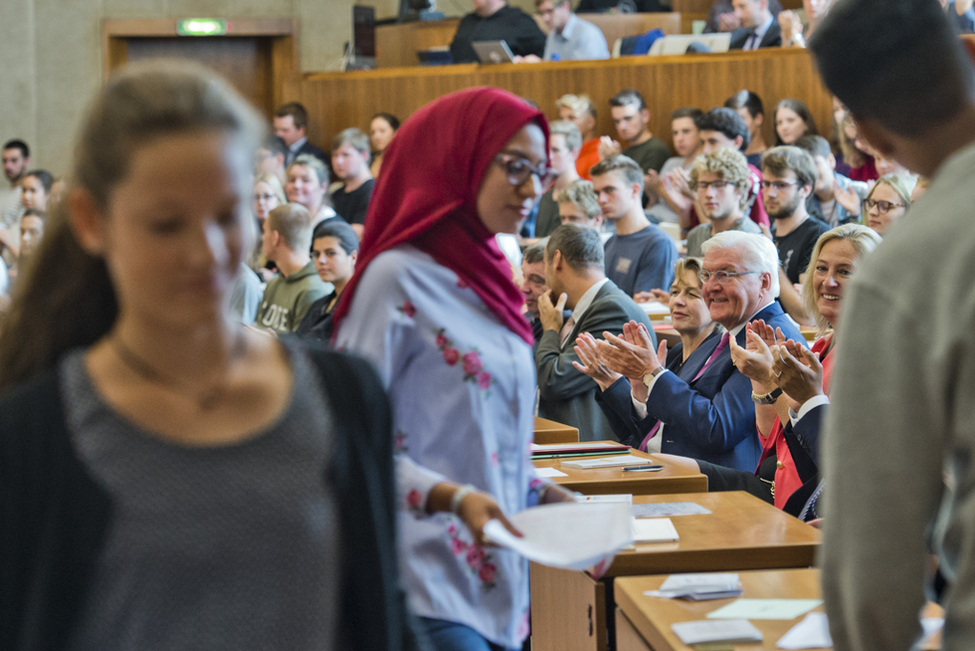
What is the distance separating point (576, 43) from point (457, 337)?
7140 mm

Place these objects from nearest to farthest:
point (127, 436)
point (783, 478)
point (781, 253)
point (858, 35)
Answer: point (127, 436)
point (858, 35)
point (783, 478)
point (781, 253)

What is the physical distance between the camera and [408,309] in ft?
5.19

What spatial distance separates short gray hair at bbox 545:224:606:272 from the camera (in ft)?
13.2

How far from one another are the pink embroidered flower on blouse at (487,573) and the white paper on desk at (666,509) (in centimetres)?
90

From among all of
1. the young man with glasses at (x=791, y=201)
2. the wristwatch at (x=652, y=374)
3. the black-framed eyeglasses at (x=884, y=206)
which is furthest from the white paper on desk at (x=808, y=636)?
the young man with glasses at (x=791, y=201)

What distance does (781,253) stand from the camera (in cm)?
513

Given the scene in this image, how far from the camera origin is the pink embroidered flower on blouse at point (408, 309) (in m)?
1.58

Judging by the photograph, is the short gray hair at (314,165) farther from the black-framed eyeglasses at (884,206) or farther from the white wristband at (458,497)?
the white wristband at (458,497)

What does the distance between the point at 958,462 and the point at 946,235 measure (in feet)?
0.69

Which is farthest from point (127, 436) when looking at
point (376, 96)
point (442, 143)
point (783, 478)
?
point (376, 96)

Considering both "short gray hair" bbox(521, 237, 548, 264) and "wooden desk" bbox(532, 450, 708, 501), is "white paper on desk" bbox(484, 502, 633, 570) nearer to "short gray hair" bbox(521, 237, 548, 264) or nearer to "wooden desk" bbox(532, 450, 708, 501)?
"wooden desk" bbox(532, 450, 708, 501)

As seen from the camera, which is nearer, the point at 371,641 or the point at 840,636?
the point at 371,641

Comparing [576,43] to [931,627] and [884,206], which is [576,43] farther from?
[931,627]

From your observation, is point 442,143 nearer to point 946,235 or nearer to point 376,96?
point 946,235
